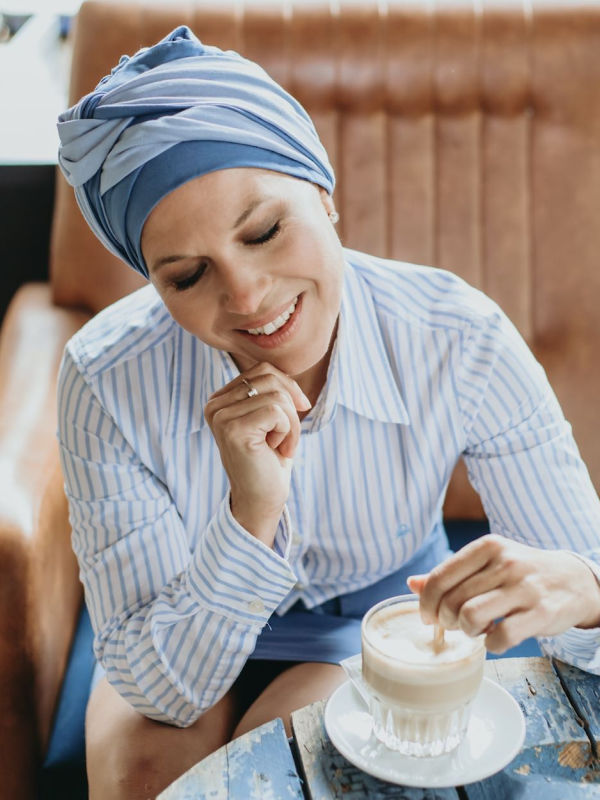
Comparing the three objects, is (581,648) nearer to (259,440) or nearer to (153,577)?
(259,440)


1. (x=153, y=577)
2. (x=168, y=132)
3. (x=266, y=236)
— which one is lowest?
(x=153, y=577)

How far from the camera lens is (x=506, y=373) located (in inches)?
52.5

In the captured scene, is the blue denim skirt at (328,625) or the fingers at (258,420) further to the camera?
the blue denim skirt at (328,625)

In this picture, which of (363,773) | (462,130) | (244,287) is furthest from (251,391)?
(462,130)

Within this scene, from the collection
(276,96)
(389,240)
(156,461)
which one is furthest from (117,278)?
(276,96)

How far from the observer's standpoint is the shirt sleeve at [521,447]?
129cm

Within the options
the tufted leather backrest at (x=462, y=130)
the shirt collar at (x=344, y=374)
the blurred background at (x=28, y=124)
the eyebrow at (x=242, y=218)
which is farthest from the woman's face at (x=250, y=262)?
the blurred background at (x=28, y=124)

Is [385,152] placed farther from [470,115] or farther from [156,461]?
[156,461]

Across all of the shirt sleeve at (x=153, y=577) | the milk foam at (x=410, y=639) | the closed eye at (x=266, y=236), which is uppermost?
the closed eye at (x=266, y=236)

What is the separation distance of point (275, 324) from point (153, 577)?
1.24 feet

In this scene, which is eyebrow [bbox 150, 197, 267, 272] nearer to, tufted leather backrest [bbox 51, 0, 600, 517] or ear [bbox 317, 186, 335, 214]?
ear [bbox 317, 186, 335, 214]

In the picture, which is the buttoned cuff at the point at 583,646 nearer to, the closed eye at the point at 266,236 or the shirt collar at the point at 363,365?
the shirt collar at the point at 363,365

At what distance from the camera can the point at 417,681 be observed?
947 millimetres

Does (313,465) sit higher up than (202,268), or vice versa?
(202,268)
